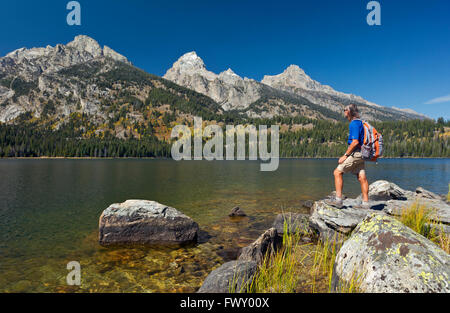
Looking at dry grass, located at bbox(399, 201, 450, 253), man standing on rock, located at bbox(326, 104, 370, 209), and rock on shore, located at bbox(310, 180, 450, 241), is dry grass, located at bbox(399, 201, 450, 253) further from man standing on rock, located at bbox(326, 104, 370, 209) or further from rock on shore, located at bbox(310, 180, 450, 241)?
man standing on rock, located at bbox(326, 104, 370, 209)

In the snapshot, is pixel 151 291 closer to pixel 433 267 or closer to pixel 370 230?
pixel 370 230

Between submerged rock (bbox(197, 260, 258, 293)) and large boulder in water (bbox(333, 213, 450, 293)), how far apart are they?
242cm

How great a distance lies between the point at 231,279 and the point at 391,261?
13.6ft

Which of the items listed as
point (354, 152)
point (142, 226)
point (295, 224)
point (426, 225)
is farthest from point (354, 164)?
point (142, 226)

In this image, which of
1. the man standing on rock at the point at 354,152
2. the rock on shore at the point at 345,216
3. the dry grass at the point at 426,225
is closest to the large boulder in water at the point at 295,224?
the rock on shore at the point at 345,216

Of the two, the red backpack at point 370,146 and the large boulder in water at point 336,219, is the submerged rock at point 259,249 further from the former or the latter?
the red backpack at point 370,146

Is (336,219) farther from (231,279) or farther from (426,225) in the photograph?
(231,279)

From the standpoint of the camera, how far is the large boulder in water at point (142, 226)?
13.1m

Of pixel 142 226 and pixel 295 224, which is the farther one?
pixel 295 224

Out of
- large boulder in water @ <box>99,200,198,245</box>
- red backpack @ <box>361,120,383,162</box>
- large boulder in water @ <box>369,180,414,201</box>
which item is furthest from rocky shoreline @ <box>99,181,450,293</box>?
large boulder in water @ <box>369,180,414,201</box>

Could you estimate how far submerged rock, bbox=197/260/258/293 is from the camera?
6.45 meters

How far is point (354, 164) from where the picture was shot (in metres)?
10.3

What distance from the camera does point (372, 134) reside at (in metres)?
9.98
